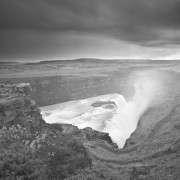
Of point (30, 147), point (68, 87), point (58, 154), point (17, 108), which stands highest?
point (17, 108)

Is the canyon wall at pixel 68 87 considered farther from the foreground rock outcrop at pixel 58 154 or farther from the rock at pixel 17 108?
the foreground rock outcrop at pixel 58 154

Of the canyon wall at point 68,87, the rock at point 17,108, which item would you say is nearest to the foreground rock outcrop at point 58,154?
the rock at point 17,108

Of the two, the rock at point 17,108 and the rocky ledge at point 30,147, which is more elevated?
the rock at point 17,108

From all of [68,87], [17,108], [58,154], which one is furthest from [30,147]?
[68,87]

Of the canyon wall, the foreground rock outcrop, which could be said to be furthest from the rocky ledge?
the canyon wall

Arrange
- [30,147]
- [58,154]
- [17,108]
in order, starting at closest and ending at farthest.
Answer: [30,147]
[58,154]
[17,108]

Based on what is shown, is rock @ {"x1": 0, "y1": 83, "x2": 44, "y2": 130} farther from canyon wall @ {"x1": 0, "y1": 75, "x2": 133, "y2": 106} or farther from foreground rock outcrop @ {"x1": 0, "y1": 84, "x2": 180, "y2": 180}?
canyon wall @ {"x1": 0, "y1": 75, "x2": 133, "y2": 106}

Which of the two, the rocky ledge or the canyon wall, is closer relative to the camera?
the rocky ledge

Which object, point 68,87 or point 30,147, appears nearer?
point 30,147

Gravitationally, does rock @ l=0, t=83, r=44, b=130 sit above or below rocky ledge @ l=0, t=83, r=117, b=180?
above

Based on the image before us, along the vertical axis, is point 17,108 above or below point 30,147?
above

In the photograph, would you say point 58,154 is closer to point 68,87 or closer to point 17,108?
point 17,108

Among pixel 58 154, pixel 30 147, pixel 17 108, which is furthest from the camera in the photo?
pixel 17 108
